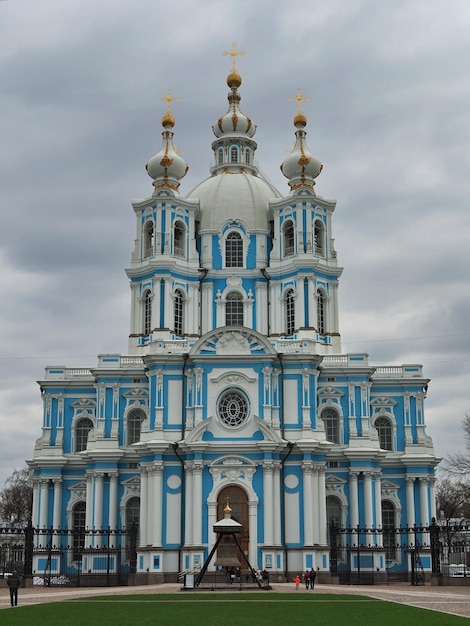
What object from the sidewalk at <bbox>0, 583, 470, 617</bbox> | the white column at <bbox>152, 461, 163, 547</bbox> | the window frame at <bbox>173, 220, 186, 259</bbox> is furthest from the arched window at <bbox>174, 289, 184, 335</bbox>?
the sidewalk at <bbox>0, 583, 470, 617</bbox>

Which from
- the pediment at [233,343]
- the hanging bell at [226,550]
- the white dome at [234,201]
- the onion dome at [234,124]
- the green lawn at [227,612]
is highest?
the onion dome at [234,124]

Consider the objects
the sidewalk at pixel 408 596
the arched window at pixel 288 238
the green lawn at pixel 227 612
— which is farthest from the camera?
the arched window at pixel 288 238

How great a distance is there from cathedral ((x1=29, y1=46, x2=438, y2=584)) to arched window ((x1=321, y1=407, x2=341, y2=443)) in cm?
9

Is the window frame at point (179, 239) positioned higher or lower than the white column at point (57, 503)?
higher

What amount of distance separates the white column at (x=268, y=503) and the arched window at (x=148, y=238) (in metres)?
17.2

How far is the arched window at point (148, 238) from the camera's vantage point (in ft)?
190

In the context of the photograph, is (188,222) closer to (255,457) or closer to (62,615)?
(255,457)

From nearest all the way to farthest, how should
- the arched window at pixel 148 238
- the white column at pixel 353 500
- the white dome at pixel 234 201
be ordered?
the white column at pixel 353 500 < the arched window at pixel 148 238 < the white dome at pixel 234 201

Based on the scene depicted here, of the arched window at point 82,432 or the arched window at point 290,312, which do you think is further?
the arched window at point 290,312

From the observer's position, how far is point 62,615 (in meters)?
24.7

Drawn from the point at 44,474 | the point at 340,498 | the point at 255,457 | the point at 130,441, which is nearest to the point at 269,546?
the point at 255,457

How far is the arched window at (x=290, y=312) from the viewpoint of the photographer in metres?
55.8

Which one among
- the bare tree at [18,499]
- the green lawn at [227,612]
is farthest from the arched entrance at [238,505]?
the bare tree at [18,499]

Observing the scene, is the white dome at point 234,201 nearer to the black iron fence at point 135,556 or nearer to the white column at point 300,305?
the white column at point 300,305
